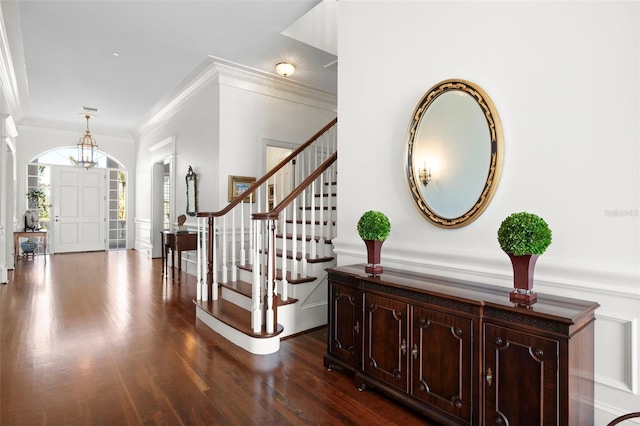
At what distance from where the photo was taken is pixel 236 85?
18.4ft

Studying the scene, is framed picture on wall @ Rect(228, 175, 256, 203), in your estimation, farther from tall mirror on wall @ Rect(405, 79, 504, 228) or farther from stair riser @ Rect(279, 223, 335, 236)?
tall mirror on wall @ Rect(405, 79, 504, 228)

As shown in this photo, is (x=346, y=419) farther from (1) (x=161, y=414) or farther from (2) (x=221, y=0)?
(2) (x=221, y=0)

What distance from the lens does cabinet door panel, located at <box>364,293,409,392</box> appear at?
7.02 feet

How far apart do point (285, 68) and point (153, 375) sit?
170 inches

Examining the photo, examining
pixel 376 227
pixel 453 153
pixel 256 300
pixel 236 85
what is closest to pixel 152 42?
pixel 236 85

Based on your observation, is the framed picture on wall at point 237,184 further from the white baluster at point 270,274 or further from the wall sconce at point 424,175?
Answer: the wall sconce at point 424,175

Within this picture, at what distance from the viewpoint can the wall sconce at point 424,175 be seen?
2441 millimetres

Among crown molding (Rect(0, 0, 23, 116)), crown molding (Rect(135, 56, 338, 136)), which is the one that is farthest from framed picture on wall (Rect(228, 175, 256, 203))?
crown molding (Rect(0, 0, 23, 116))

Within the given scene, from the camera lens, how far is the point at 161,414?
211 cm

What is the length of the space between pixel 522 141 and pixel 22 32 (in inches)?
220

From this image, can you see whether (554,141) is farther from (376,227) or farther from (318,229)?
(318,229)

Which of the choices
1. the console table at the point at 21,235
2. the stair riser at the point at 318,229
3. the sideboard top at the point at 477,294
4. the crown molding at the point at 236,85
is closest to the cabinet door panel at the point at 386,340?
the sideboard top at the point at 477,294

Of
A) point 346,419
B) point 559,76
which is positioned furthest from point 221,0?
point 346,419

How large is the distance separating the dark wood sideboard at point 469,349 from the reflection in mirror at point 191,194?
4.42 meters
